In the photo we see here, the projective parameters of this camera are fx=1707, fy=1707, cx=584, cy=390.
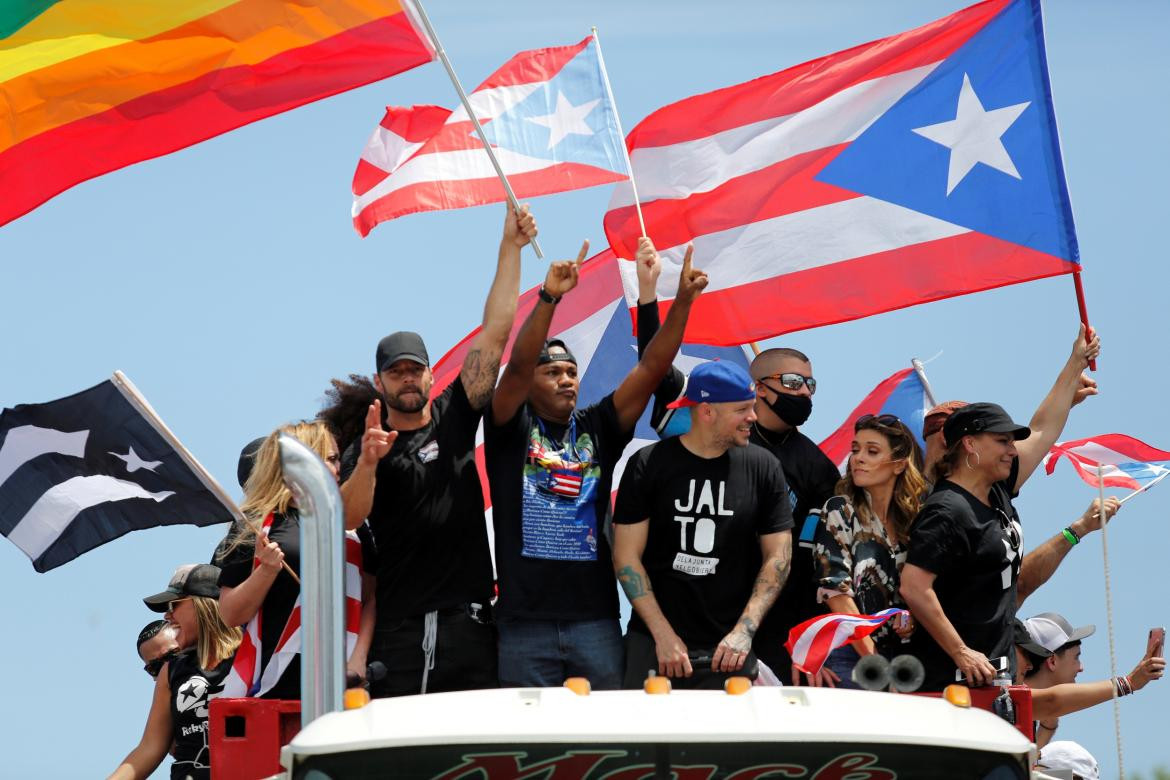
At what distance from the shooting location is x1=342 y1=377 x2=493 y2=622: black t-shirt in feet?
23.8

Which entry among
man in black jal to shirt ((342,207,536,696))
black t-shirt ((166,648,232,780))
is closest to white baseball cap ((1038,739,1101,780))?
man in black jal to shirt ((342,207,536,696))

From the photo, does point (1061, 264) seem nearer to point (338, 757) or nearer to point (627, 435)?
point (627, 435)

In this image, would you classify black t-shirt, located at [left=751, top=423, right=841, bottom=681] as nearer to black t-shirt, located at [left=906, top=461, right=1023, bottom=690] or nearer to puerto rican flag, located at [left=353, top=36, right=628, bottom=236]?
black t-shirt, located at [left=906, top=461, right=1023, bottom=690]

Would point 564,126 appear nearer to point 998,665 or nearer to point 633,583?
point 633,583

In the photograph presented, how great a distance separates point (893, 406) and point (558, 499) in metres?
5.04

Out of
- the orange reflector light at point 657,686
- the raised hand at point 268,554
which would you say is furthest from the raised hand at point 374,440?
the orange reflector light at point 657,686

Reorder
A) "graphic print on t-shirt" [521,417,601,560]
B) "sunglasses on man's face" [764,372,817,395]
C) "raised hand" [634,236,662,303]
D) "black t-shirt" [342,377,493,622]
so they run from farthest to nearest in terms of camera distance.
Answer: "sunglasses on man's face" [764,372,817,395] → "raised hand" [634,236,662,303] → "graphic print on t-shirt" [521,417,601,560] → "black t-shirt" [342,377,493,622]

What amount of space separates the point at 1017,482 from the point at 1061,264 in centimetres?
147

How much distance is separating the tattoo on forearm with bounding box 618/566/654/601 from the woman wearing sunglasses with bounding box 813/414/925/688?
2.66ft

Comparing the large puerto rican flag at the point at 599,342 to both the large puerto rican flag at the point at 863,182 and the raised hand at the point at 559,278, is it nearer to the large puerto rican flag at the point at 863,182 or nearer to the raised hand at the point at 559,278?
the large puerto rican flag at the point at 863,182

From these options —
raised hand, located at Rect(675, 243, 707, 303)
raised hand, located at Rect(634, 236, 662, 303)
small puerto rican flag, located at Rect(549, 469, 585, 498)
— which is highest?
raised hand, located at Rect(634, 236, 662, 303)

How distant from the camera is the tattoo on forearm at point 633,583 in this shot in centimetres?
744

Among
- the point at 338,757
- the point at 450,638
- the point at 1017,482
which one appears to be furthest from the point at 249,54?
the point at 338,757

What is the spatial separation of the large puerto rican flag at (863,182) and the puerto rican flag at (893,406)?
2.31 metres
